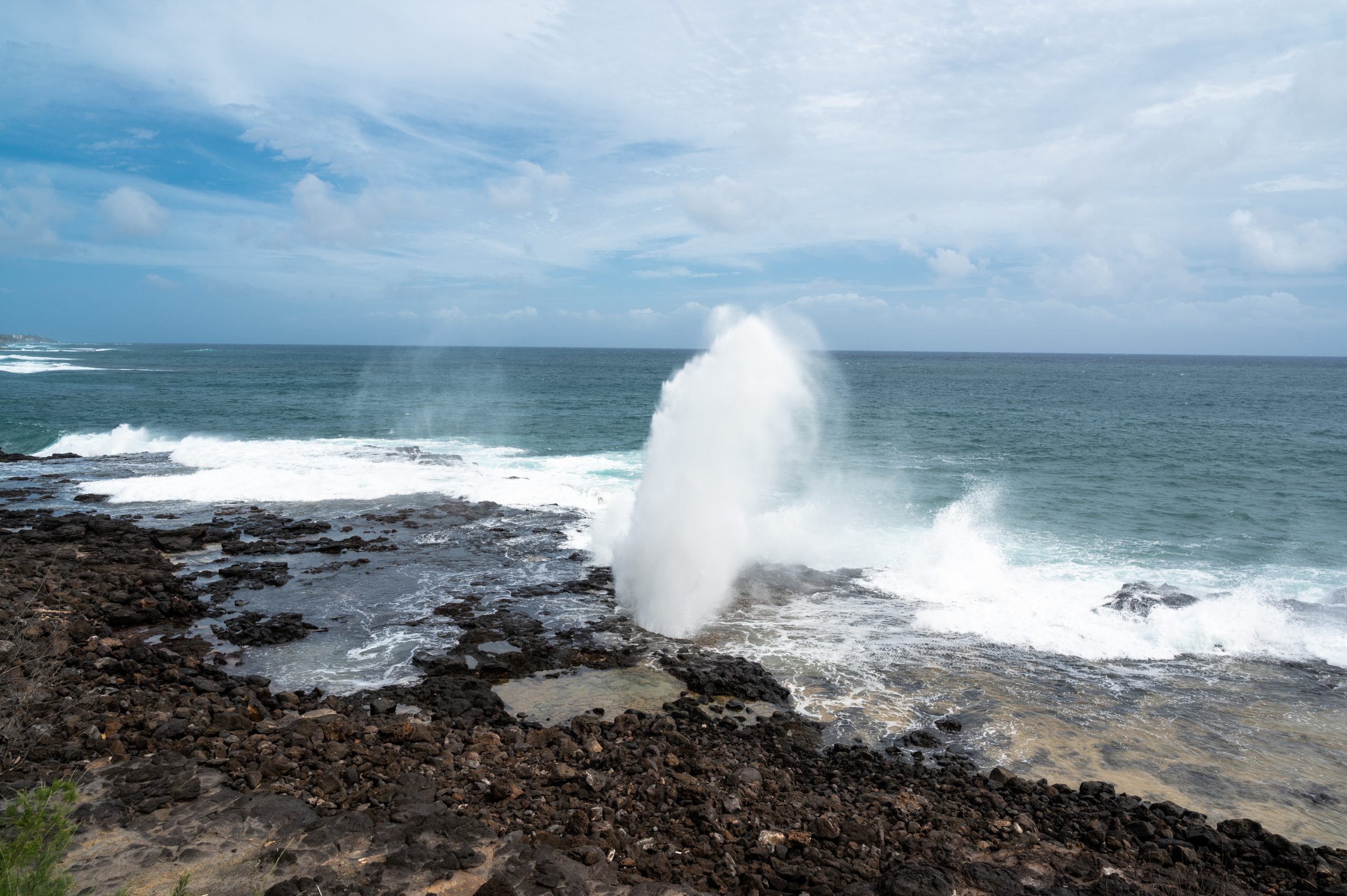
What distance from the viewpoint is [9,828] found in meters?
6.30

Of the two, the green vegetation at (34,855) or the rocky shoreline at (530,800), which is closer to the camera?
the green vegetation at (34,855)

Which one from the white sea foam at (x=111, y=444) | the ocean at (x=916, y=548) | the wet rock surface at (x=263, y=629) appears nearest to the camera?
the ocean at (x=916, y=548)

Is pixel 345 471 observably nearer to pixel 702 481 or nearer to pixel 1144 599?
pixel 702 481

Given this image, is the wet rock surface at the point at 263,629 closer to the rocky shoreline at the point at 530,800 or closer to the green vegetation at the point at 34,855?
the rocky shoreline at the point at 530,800

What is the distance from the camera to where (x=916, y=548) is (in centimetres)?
1972

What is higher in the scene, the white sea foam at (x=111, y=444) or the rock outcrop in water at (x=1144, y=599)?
the white sea foam at (x=111, y=444)

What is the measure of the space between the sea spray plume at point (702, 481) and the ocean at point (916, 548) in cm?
9

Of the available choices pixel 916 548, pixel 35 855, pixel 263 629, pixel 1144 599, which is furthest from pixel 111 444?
pixel 1144 599

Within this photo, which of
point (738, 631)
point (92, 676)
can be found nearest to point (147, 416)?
point (92, 676)

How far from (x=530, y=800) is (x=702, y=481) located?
9.84 meters

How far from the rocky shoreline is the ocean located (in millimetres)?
1068

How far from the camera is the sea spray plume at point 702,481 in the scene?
1510 cm

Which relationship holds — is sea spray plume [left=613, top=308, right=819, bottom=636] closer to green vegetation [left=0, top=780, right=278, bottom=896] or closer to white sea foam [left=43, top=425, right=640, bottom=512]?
white sea foam [left=43, top=425, right=640, bottom=512]

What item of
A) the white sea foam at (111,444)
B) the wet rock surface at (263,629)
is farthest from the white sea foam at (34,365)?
the wet rock surface at (263,629)
